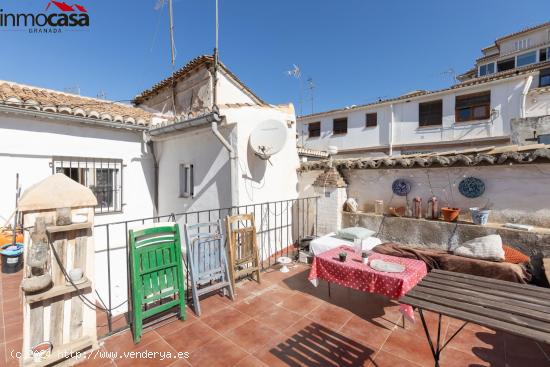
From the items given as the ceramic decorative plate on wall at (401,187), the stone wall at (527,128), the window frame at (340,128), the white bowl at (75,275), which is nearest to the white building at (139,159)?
the white bowl at (75,275)

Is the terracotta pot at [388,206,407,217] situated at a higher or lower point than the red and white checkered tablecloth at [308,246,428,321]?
higher

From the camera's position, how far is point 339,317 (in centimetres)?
308

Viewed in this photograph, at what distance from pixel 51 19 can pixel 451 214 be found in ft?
33.1

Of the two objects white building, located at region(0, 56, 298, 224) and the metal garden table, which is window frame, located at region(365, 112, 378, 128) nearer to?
white building, located at region(0, 56, 298, 224)

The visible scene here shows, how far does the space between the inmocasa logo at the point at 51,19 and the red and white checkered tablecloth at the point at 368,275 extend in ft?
26.9

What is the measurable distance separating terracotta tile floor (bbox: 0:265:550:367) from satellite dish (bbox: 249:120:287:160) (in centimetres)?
303

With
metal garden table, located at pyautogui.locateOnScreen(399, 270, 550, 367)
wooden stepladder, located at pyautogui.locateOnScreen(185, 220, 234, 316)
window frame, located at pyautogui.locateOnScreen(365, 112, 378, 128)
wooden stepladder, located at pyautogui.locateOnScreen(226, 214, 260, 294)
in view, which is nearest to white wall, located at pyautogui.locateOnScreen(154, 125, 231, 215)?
wooden stepladder, located at pyautogui.locateOnScreen(226, 214, 260, 294)

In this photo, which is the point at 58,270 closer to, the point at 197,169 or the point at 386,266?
the point at 386,266

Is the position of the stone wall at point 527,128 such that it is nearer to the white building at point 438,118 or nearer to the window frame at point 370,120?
the white building at point 438,118

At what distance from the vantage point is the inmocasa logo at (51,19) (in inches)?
225

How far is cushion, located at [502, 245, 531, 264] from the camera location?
11.5ft

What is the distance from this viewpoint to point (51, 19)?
6.08 metres

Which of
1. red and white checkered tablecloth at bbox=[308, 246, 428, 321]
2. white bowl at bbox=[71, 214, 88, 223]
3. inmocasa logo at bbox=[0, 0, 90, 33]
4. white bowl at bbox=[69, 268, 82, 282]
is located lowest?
red and white checkered tablecloth at bbox=[308, 246, 428, 321]

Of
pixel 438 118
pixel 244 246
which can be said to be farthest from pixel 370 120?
pixel 244 246
